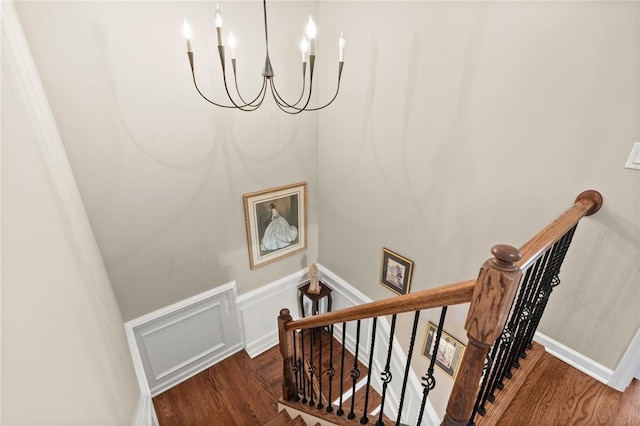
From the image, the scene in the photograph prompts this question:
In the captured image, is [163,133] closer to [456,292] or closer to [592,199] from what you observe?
[456,292]

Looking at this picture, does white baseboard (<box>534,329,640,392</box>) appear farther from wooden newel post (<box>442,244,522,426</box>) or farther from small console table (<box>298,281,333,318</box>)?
small console table (<box>298,281,333,318</box>)

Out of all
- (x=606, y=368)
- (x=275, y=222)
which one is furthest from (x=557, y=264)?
(x=275, y=222)

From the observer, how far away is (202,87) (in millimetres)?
2371

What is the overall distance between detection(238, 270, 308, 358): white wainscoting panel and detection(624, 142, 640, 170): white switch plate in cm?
307

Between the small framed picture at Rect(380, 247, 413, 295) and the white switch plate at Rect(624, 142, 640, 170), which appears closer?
the white switch plate at Rect(624, 142, 640, 170)

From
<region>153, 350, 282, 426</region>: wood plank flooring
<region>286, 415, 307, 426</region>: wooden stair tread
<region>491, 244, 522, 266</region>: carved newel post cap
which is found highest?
<region>491, 244, 522, 266</region>: carved newel post cap

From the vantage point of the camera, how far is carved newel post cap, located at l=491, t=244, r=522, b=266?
2.43 feet

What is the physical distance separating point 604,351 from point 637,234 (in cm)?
72

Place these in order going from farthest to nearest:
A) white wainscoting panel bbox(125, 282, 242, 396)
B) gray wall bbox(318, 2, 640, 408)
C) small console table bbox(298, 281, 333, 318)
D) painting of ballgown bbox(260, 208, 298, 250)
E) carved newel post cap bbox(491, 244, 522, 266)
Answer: small console table bbox(298, 281, 333, 318)
painting of ballgown bbox(260, 208, 298, 250)
white wainscoting panel bbox(125, 282, 242, 396)
gray wall bbox(318, 2, 640, 408)
carved newel post cap bbox(491, 244, 522, 266)

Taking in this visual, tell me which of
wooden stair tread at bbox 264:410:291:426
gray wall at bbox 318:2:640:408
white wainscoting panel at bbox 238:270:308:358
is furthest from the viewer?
white wainscoting panel at bbox 238:270:308:358

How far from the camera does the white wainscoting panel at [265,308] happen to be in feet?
11.3

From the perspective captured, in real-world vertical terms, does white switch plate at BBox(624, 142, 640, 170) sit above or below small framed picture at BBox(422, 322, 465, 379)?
above

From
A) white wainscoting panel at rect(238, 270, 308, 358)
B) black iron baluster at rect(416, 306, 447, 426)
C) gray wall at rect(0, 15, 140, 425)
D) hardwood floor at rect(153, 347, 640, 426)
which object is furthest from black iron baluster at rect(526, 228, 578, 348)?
white wainscoting panel at rect(238, 270, 308, 358)

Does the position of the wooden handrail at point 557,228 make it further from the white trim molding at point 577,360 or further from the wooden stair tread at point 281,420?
the wooden stair tread at point 281,420
